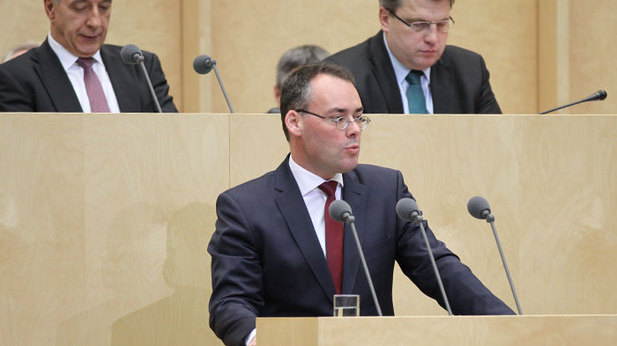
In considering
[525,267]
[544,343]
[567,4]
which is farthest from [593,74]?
[544,343]

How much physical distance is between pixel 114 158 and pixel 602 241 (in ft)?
5.30

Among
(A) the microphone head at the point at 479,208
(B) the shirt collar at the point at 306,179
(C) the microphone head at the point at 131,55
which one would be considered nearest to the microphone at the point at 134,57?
(C) the microphone head at the point at 131,55

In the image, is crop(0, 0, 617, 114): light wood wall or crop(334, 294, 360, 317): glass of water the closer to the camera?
crop(334, 294, 360, 317): glass of water

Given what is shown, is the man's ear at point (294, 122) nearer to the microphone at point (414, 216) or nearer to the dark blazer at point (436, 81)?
the microphone at point (414, 216)

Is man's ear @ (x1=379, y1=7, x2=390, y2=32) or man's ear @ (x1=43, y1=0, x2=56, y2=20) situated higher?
man's ear @ (x1=43, y1=0, x2=56, y2=20)

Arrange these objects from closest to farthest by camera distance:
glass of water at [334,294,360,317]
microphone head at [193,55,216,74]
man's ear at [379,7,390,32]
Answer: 1. glass of water at [334,294,360,317]
2. microphone head at [193,55,216,74]
3. man's ear at [379,7,390,32]

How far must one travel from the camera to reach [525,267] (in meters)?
3.72

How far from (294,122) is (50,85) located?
3.39 ft

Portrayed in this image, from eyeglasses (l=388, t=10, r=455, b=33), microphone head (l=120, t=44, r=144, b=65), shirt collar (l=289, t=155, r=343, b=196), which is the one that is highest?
eyeglasses (l=388, t=10, r=455, b=33)

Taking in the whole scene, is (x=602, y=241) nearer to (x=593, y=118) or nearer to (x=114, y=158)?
(x=593, y=118)

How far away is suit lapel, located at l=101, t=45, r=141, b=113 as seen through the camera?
4.08 m

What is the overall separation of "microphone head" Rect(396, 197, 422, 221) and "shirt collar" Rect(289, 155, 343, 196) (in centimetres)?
35

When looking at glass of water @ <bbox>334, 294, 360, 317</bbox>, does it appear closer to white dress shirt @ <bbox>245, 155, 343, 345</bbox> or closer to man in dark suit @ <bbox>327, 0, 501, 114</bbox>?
white dress shirt @ <bbox>245, 155, 343, 345</bbox>

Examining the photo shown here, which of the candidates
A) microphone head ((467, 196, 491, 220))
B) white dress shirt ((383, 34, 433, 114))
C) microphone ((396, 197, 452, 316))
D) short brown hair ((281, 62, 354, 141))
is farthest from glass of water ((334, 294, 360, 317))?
white dress shirt ((383, 34, 433, 114))
